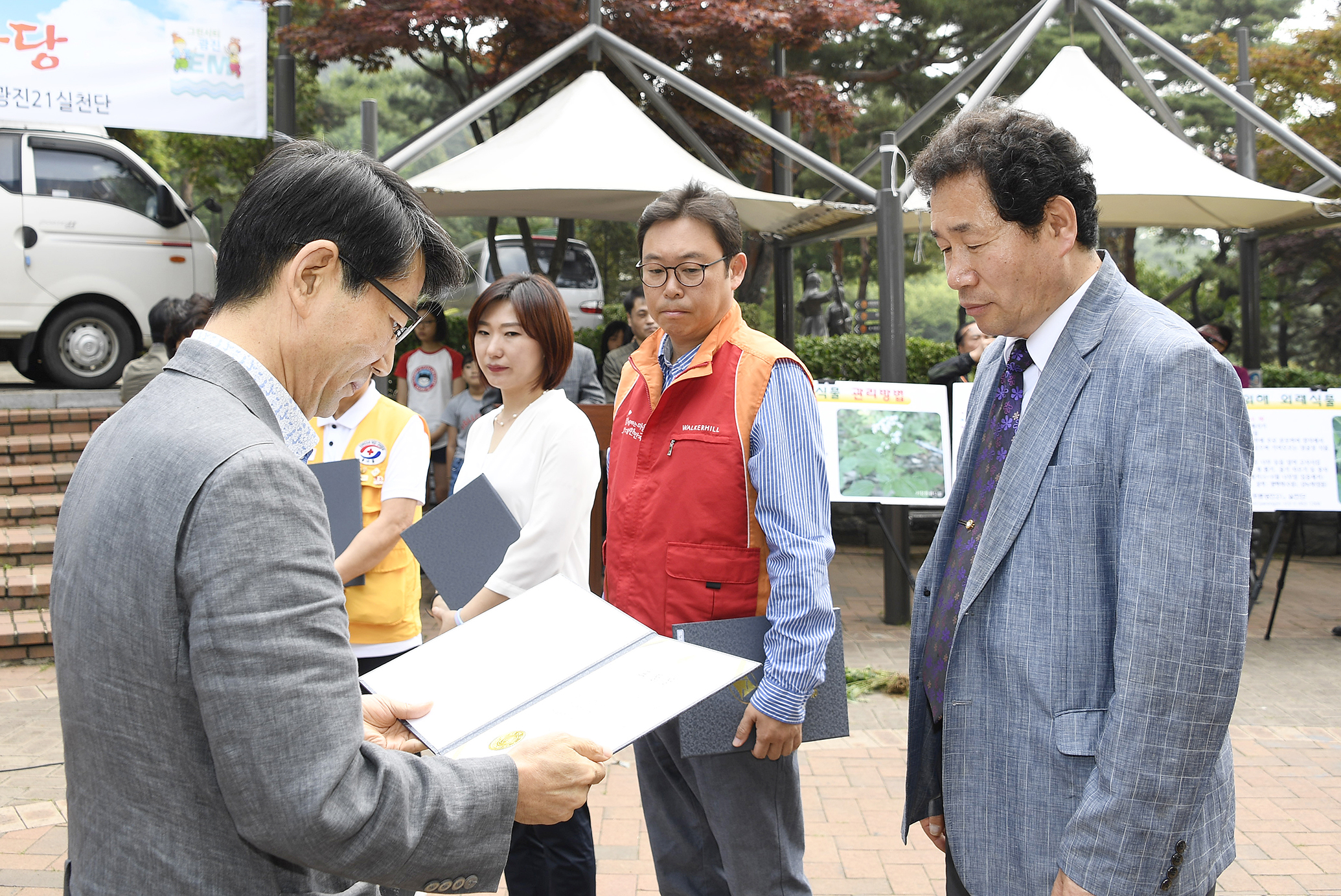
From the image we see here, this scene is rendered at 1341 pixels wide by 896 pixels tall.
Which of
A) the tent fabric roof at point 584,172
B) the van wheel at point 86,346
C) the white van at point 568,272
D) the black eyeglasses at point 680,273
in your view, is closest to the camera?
the black eyeglasses at point 680,273

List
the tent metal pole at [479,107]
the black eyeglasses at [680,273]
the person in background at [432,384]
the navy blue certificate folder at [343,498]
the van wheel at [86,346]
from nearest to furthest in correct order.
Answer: the black eyeglasses at [680,273]
the navy blue certificate folder at [343,498]
the tent metal pole at [479,107]
the person in background at [432,384]
the van wheel at [86,346]

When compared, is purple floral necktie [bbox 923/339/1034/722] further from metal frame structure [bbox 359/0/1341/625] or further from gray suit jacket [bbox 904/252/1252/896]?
metal frame structure [bbox 359/0/1341/625]

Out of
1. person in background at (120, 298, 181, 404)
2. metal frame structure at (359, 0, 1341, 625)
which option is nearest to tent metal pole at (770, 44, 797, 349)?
metal frame structure at (359, 0, 1341, 625)

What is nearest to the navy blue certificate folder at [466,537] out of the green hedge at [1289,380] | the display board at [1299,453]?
the display board at [1299,453]

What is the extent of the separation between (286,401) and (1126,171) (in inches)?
275

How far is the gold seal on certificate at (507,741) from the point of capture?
1409 millimetres

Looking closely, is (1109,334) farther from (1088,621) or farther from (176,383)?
(176,383)

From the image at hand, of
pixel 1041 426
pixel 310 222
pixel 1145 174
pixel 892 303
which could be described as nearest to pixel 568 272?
pixel 892 303

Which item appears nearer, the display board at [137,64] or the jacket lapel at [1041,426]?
the jacket lapel at [1041,426]

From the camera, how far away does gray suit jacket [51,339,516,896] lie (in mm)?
1068

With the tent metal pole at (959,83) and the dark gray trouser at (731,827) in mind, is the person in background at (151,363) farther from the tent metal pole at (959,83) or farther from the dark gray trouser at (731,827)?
the tent metal pole at (959,83)

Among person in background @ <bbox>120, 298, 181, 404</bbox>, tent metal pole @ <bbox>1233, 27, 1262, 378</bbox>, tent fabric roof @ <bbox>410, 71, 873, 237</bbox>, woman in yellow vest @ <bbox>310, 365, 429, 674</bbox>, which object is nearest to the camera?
woman in yellow vest @ <bbox>310, 365, 429, 674</bbox>

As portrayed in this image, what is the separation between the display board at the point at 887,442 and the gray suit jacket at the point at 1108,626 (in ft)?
13.8

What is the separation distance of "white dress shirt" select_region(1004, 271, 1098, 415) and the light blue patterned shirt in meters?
1.17
